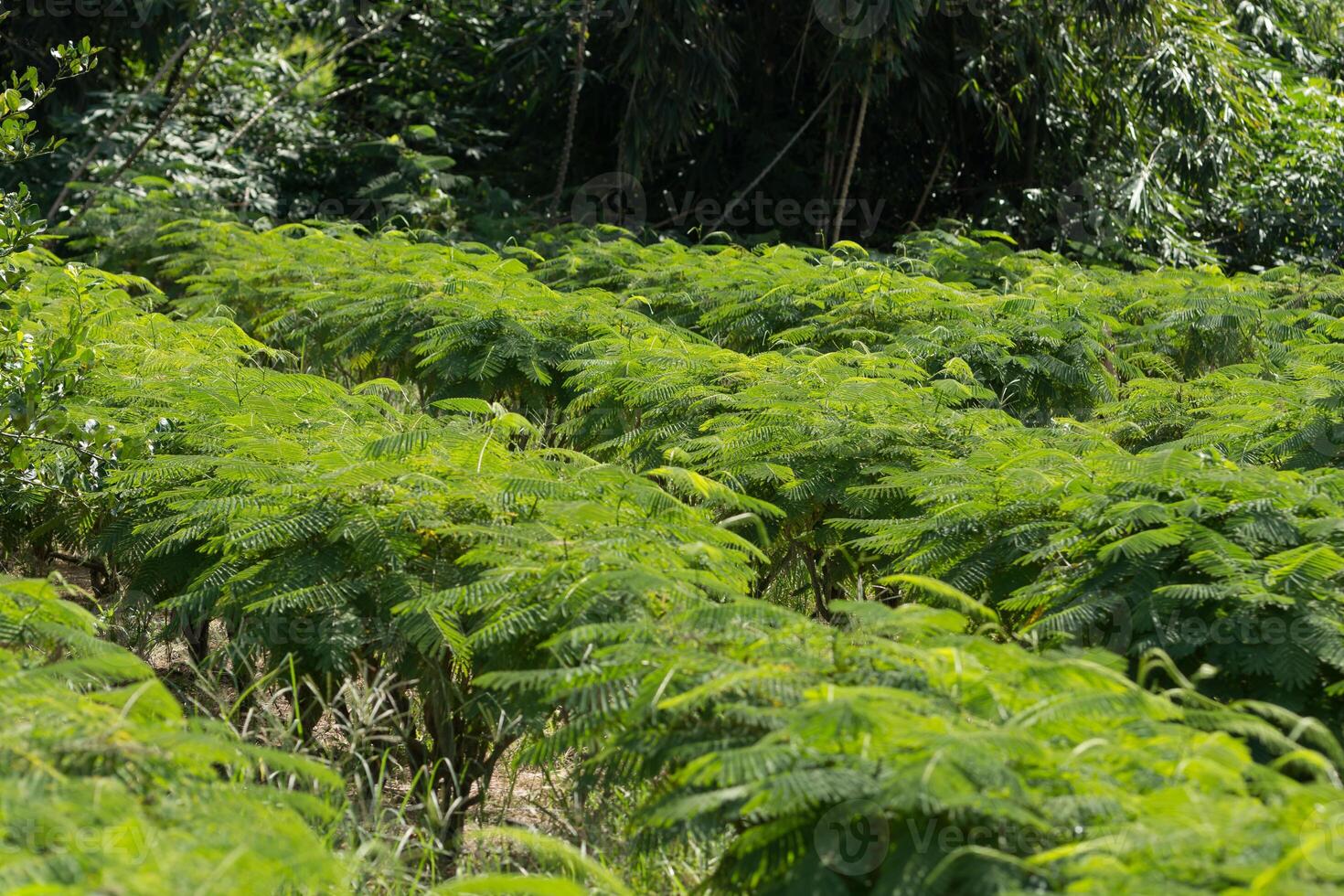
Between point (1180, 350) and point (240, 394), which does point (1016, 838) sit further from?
point (1180, 350)

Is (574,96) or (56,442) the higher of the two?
(574,96)

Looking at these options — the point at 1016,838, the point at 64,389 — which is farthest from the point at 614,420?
the point at 1016,838

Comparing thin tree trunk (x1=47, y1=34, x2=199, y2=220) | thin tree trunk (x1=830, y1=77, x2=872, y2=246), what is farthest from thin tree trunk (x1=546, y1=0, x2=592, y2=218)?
thin tree trunk (x1=47, y1=34, x2=199, y2=220)

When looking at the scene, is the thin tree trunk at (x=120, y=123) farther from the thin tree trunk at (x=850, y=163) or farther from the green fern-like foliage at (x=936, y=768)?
the green fern-like foliage at (x=936, y=768)

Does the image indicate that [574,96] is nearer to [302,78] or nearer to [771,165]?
[771,165]

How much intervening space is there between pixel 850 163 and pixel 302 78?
5.37 meters

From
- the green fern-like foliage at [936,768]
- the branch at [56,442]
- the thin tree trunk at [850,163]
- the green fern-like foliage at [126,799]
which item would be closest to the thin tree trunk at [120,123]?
the thin tree trunk at [850,163]

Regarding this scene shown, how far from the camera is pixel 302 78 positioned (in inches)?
496

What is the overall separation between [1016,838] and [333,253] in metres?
6.79

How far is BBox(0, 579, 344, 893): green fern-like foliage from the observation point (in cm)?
178

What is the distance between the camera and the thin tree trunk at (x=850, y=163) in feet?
35.8

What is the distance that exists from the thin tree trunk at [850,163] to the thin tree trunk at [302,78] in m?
4.33

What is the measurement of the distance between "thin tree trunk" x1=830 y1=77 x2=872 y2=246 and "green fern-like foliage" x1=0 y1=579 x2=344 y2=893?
30.4 feet

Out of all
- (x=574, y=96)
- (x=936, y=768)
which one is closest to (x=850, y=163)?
(x=574, y=96)
